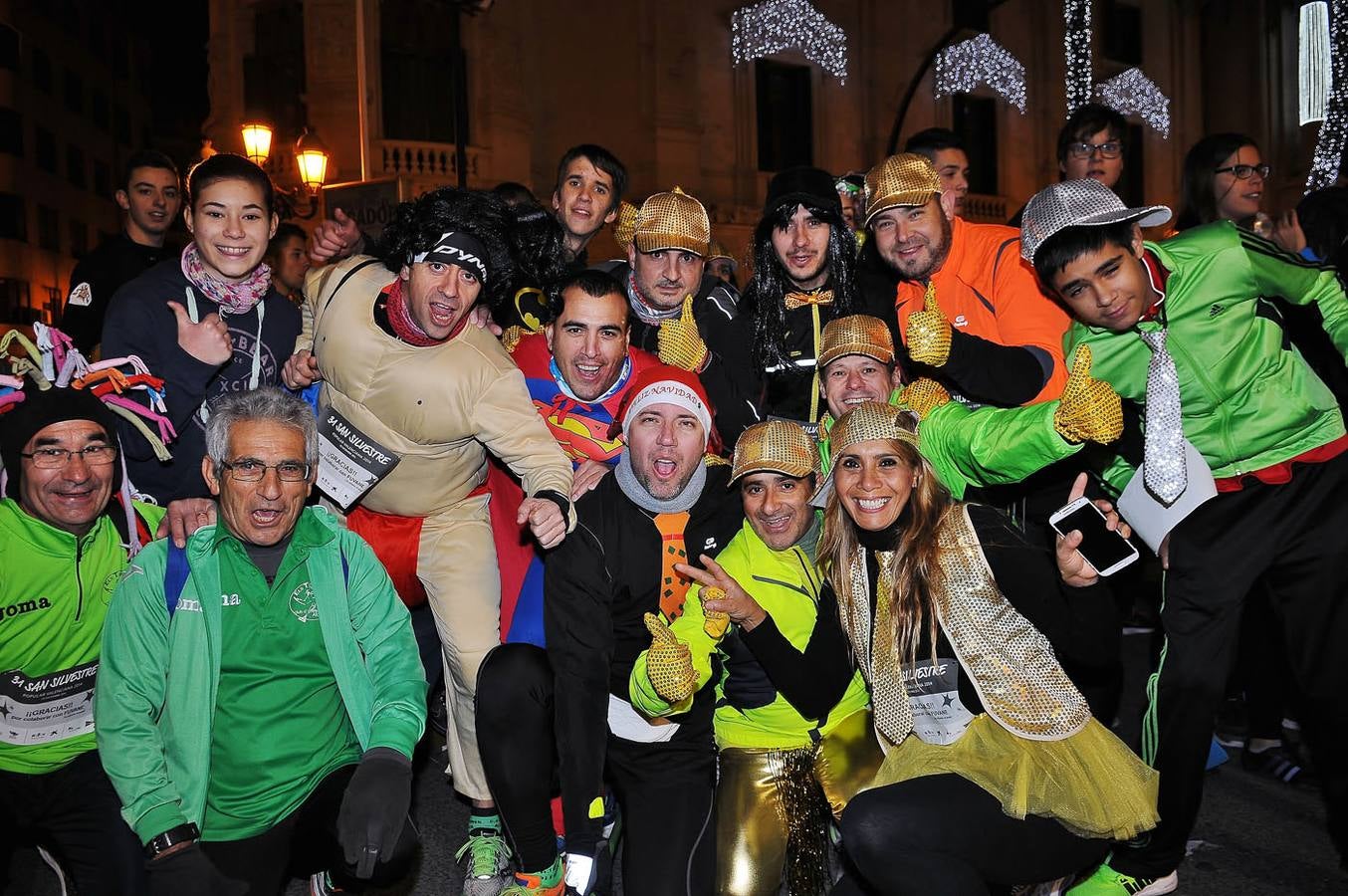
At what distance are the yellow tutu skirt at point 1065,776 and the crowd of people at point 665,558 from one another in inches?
0.5

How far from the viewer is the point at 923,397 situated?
3502 millimetres

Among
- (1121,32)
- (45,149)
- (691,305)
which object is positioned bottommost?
(691,305)

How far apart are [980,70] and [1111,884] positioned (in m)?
20.5

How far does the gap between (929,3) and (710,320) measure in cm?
1847

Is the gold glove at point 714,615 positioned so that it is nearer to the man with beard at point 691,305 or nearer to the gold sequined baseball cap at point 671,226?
the man with beard at point 691,305

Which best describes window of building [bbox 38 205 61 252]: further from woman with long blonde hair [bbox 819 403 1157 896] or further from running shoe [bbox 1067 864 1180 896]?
running shoe [bbox 1067 864 1180 896]

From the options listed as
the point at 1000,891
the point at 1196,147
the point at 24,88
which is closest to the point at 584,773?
the point at 1000,891

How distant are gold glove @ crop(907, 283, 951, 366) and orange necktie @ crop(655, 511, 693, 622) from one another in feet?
3.37

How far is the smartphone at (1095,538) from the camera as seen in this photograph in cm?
282

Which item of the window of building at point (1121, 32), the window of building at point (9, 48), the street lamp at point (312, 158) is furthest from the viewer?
the window of building at point (9, 48)

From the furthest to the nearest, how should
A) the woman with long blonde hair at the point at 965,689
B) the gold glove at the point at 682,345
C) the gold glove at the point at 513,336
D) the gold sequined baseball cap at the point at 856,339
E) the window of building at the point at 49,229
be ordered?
the window of building at the point at 49,229, the gold glove at the point at 513,336, the gold glove at the point at 682,345, the gold sequined baseball cap at the point at 856,339, the woman with long blonde hair at the point at 965,689

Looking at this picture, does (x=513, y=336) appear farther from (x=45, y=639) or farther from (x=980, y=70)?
(x=980, y=70)

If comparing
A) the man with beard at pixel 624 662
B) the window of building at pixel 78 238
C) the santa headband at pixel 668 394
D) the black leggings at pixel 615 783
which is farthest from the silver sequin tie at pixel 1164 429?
the window of building at pixel 78 238

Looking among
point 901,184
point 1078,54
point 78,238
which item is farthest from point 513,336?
point 78,238
